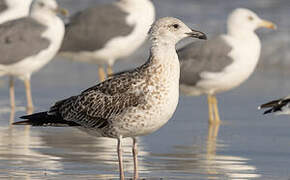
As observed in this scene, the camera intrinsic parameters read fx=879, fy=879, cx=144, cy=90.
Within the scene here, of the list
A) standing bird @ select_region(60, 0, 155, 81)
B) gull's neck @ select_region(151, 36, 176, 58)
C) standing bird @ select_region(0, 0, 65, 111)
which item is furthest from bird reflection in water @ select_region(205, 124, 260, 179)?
standing bird @ select_region(60, 0, 155, 81)

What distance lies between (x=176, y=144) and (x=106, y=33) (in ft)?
17.8

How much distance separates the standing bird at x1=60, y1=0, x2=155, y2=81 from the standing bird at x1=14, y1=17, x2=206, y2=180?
6.90 meters

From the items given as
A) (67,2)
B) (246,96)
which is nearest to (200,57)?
(246,96)

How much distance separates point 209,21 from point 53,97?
25.3ft

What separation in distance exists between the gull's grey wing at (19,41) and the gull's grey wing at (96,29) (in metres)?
1.83

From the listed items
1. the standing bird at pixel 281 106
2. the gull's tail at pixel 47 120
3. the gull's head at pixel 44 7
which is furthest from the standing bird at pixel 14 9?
the gull's tail at pixel 47 120

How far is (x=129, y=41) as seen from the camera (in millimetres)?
14773

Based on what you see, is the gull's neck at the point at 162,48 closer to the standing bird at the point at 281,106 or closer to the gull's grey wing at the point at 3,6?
the standing bird at the point at 281,106

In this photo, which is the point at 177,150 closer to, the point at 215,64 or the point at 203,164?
the point at 203,164

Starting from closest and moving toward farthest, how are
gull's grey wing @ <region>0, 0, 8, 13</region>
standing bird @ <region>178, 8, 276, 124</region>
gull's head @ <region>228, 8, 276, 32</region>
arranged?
1. standing bird @ <region>178, 8, 276, 124</region>
2. gull's head @ <region>228, 8, 276, 32</region>
3. gull's grey wing @ <region>0, 0, 8, 13</region>

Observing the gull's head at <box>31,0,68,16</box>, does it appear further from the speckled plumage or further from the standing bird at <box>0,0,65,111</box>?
the speckled plumage

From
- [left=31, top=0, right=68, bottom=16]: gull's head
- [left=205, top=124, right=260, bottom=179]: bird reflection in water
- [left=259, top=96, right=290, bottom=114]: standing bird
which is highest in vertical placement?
[left=31, top=0, right=68, bottom=16]: gull's head

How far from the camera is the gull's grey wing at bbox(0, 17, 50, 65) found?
42.4ft

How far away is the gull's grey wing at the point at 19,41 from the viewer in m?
12.9
